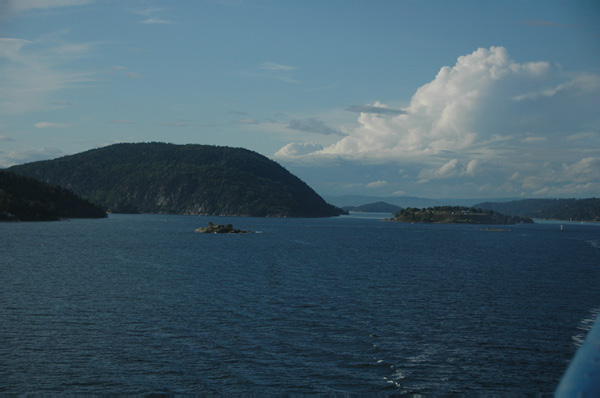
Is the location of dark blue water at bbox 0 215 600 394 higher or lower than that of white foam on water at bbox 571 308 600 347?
higher

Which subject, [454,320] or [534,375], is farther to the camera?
[454,320]

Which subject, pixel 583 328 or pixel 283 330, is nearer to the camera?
pixel 283 330

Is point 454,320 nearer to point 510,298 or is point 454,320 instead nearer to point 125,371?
point 510,298

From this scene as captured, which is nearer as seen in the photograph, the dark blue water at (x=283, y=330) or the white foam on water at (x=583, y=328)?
the dark blue water at (x=283, y=330)

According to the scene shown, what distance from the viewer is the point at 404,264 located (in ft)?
337

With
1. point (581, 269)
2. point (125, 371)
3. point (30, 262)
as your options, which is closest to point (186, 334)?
point (125, 371)

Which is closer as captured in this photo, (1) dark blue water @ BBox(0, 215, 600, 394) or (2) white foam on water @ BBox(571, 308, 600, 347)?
(1) dark blue water @ BBox(0, 215, 600, 394)

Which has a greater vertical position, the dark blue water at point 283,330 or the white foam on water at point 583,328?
the dark blue water at point 283,330

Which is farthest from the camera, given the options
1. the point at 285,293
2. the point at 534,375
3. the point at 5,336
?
the point at 285,293

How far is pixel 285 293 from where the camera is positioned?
6206cm

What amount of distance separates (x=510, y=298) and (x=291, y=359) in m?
38.2

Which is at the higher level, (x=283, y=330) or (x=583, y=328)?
(x=283, y=330)

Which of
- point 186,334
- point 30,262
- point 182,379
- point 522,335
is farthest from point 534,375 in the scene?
point 30,262

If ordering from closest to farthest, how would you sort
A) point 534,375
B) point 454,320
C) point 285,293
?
point 534,375 → point 454,320 → point 285,293
